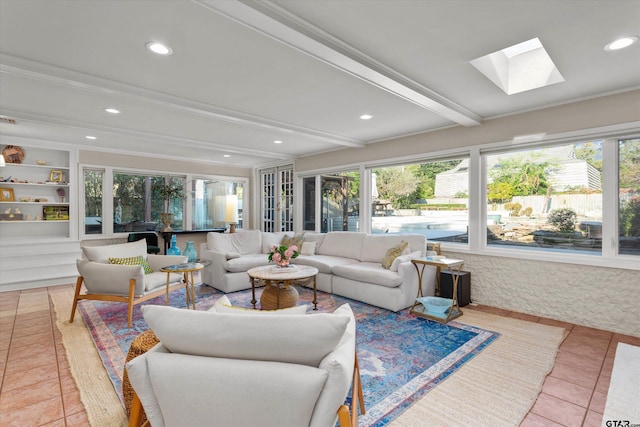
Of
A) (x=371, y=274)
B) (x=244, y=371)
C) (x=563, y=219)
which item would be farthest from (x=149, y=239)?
(x=563, y=219)

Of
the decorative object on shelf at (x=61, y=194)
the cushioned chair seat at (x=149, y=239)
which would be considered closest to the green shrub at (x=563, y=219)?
the cushioned chair seat at (x=149, y=239)

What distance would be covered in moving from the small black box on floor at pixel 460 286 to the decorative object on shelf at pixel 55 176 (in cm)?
647

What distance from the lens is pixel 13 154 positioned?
5.22 m

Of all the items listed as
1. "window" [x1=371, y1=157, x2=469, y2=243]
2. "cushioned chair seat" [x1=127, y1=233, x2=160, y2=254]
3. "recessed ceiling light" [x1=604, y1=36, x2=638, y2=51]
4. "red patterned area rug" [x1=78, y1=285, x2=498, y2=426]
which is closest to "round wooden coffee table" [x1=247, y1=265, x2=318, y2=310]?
"red patterned area rug" [x1=78, y1=285, x2=498, y2=426]

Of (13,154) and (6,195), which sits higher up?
(13,154)

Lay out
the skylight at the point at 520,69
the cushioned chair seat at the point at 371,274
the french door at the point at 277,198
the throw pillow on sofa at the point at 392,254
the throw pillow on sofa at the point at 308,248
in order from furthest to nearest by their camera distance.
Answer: the french door at the point at 277,198 → the throw pillow on sofa at the point at 308,248 → the throw pillow on sofa at the point at 392,254 → the cushioned chair seat at the point at 371,274 → the skylight at the point at 520,69

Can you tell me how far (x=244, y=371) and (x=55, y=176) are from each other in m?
6.33

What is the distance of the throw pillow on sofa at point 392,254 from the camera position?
4227 millimetres

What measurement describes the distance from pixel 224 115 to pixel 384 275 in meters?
2.68

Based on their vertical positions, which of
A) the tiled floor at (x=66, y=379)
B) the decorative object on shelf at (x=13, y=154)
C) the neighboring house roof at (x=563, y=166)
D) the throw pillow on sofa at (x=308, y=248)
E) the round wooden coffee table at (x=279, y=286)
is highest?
the decorative object on shelf at (x=13, y=154)

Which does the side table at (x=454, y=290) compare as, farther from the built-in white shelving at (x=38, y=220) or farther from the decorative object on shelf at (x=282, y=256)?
the built-in white shelving at (x=38, y=220)

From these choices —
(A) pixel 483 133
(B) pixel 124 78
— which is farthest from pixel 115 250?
(A) pixel 483 133

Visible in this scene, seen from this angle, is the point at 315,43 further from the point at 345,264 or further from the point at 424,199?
the point at 424,199

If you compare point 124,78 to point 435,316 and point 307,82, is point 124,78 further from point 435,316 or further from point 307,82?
point 435,316
